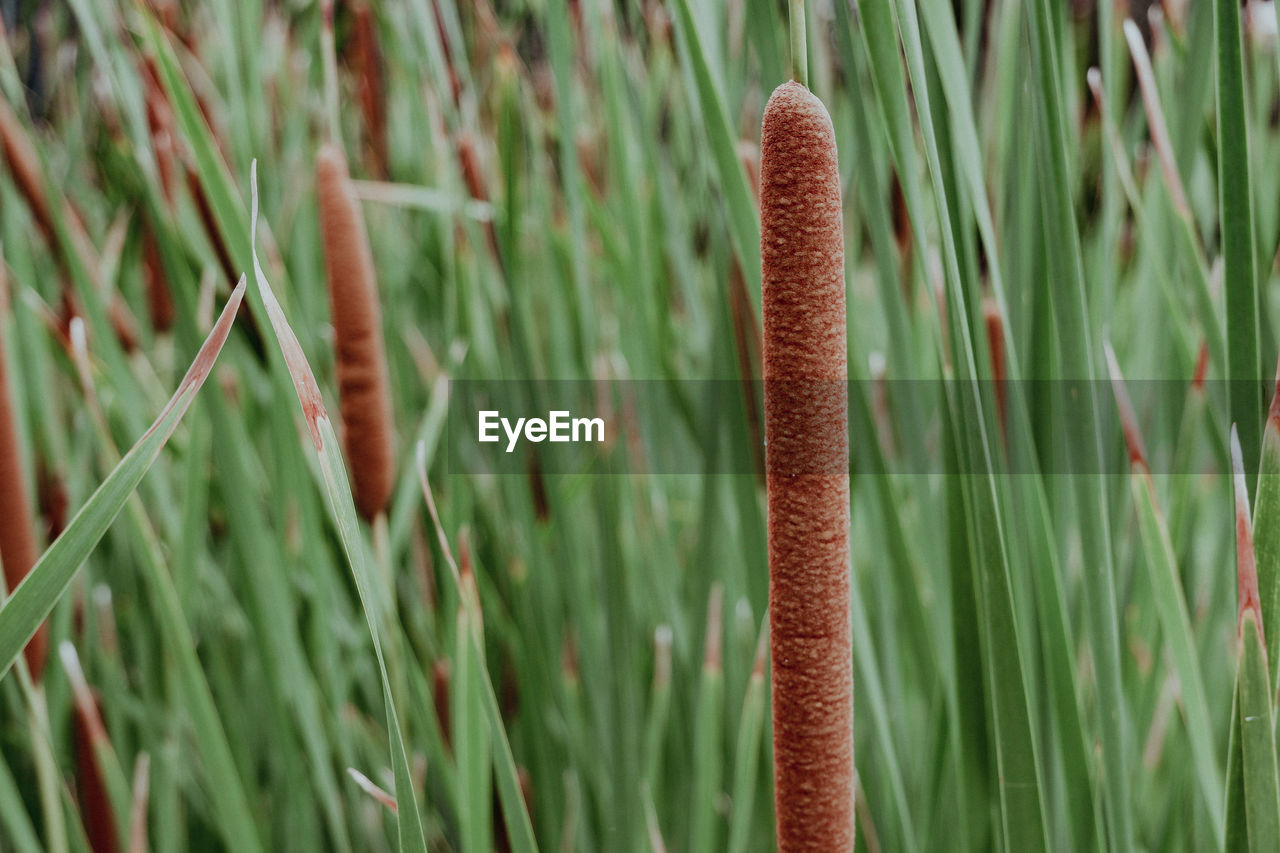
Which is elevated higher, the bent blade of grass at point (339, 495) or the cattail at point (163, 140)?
the cattail at point (163, 140)

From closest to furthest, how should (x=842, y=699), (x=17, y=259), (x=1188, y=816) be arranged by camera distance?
(x=842, y=699) < (x=1188, y=816) < (x=17, y=259)

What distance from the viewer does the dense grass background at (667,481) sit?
27 cm

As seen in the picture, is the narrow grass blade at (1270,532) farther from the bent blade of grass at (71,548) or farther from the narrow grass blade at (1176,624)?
the bent blade of grass at (71,548)

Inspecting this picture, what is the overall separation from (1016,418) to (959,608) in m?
0.06

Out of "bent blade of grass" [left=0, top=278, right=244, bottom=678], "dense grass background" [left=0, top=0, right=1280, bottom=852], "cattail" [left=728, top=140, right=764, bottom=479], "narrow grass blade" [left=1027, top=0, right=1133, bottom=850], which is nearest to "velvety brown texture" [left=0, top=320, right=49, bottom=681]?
"dense grass background" [left=0, top=0, right=1280, bottom=852]

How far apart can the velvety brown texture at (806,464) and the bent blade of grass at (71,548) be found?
0.44 ft

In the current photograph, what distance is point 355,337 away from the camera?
1.32ft

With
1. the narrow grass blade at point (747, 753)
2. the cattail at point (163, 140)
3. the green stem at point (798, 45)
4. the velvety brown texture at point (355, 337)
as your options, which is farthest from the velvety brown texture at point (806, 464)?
the cattail at point (163, 140)

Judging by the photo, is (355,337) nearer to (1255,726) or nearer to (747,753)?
(747,753)

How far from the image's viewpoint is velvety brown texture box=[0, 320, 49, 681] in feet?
1.16

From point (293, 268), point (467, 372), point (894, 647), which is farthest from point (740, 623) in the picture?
point (293, 268)

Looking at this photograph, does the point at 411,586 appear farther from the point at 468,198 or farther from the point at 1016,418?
the point at 1016,418

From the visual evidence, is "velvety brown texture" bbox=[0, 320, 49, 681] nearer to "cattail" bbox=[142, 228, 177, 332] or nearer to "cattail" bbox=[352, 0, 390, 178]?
"cattail" bbox=[142, 228, 177, 332]

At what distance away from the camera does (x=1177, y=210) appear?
358 mm
